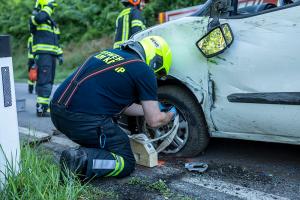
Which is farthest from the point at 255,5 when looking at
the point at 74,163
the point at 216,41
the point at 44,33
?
the point at 44,33

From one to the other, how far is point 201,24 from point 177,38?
0.24m

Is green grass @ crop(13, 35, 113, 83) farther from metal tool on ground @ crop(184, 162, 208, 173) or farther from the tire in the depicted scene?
metal tool on ground @ crop(184, 162, 208, 173)

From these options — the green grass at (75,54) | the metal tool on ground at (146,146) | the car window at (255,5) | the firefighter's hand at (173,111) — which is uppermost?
the car window at (255,5)

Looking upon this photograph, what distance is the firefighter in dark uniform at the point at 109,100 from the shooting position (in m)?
3.29

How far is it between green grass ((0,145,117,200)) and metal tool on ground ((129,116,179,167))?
65cm

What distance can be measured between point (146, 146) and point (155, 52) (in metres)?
0.79

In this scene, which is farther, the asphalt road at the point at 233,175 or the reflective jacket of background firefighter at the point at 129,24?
the reflective jacket of background firefighter at the point at 129,24

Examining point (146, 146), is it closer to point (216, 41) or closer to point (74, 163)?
point (74, 163)

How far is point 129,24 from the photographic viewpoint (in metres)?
5.99

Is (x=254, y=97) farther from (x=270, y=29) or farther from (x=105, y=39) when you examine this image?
(x=105, y=39)

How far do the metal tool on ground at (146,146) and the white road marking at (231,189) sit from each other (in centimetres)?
38

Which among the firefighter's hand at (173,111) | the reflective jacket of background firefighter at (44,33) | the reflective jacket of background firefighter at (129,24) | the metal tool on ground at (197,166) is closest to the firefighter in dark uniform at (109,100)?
the firefighter's hand at (173,111)

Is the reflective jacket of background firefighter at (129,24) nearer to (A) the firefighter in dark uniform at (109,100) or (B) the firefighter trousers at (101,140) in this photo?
(A) the firefighter in dark uniform at (109,100)

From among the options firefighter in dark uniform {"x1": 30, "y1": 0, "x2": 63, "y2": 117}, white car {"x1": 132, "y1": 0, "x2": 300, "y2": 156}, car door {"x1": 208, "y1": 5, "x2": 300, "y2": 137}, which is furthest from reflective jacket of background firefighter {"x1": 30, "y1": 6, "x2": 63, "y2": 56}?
car door {"x1": 208, "y1": 5, "x2": 300, "y2": 137}
